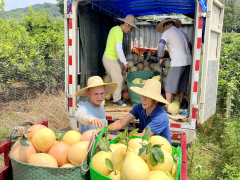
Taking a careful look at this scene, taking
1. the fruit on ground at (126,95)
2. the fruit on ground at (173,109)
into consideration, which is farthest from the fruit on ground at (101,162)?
the fruit on ground at (126,95)

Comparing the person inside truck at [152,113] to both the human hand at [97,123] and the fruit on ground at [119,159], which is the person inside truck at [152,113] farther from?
the fruit on ground at [119,159]

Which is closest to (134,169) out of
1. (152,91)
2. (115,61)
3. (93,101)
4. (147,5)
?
(152,91)

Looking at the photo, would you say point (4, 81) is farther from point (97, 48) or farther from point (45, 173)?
point (45, 173)

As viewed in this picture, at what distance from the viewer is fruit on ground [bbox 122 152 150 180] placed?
133cm

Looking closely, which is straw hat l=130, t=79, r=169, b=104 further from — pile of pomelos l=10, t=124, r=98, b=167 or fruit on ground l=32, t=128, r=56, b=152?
fruit on ground l=32, t=128, r=56, b=152

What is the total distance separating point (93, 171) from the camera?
1.55 metres

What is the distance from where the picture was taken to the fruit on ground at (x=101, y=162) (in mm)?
1526

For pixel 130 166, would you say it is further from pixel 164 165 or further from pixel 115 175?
pixel 164 165

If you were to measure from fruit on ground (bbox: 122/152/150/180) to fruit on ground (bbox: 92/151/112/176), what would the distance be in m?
0.19

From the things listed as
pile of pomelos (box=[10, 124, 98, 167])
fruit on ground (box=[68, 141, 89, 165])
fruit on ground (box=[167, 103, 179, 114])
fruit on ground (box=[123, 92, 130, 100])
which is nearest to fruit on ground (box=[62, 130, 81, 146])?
pile of pomelos (box=[10, 124, 98, 167])

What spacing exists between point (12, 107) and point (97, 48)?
2.79 m

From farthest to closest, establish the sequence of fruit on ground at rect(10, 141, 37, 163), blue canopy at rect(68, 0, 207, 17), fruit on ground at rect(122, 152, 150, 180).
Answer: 1. blue canopy at rect(68, 0, 207, 17)
2. fruit on ground at rect(10, 141, 37, 163)
3. fruit on ground at rect(122, 152, 150, 180)

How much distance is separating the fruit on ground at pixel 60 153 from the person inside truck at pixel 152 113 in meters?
0.98

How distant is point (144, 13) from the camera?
7.18 meters
